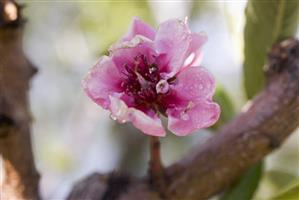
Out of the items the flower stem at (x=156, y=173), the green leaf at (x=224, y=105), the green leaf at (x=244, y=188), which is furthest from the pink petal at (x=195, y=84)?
the green leaf at (x=224, y=105)

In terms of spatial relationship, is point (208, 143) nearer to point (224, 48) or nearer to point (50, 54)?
point (224, 48)

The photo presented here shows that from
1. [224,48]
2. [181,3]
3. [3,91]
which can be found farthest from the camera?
[181,3]

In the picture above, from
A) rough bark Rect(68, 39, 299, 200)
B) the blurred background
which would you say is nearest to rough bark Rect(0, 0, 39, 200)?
rough bark Rect(68, 39, 299, 200)

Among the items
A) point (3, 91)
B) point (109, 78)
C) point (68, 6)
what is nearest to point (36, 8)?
point (68, 6)

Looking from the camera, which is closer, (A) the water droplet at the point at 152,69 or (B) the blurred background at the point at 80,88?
(A) the water droplet at the point at 152,69

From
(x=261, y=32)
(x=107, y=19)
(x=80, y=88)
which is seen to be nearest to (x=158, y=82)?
(x=261, y=32)

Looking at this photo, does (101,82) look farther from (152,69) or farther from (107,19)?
(107,19)

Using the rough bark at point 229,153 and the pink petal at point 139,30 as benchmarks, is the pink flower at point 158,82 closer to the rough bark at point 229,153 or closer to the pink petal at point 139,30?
the pink petal at point 139,30

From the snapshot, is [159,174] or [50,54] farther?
[50,54]
